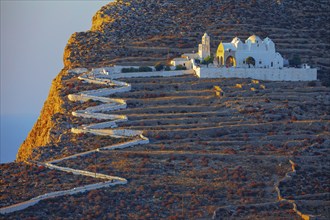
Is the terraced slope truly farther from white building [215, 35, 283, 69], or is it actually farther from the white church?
white building [215, 35, 283, 69]

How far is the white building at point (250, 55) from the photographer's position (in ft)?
421

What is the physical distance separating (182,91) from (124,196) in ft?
80.0

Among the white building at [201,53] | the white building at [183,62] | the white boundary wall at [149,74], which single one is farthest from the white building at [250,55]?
the white boundary wall at [149,74]

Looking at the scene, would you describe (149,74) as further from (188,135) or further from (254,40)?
(188,135)

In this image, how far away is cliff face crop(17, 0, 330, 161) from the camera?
134250 mm

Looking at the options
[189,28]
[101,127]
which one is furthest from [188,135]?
[189,28]

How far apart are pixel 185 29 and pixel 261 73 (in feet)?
59.0

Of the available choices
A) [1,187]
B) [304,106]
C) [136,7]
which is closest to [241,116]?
[304,106]

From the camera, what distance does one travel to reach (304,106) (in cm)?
11819

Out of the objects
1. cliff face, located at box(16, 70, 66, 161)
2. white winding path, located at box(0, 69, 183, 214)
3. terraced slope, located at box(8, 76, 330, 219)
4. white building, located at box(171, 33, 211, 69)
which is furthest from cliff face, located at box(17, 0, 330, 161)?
terraced slope, located at box(8, 76, 330, 219)

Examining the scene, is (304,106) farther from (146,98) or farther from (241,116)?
(146,98)

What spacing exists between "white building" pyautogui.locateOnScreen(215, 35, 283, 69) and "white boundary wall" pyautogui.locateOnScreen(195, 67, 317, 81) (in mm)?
1619

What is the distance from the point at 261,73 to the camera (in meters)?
126

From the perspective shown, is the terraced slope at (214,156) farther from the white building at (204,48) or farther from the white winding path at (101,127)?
the white building at (204,48)
